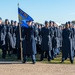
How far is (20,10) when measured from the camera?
16.7 meters

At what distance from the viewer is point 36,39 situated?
53.8ft

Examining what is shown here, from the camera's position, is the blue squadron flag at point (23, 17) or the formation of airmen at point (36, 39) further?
the blue squadron flag at point (23, 17)

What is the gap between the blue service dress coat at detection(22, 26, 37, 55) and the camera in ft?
51.5

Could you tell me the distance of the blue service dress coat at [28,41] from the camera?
1571 cm

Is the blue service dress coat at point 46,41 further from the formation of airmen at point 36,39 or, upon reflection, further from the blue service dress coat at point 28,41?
the blue service dress coat at point 28,41

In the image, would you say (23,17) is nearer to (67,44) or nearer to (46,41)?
(46,41)

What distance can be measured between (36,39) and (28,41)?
580 millimetres

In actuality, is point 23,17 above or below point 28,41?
above
